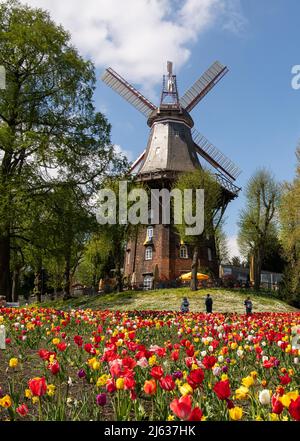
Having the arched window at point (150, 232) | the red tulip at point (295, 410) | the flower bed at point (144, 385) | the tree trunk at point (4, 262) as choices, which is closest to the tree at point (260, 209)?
the arched window at point (150, 232)

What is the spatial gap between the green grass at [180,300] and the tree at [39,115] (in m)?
11.1

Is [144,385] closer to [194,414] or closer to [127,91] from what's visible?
[194,414]

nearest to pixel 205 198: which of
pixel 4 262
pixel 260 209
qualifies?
pixel 260 209

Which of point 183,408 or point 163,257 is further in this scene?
point 163,257

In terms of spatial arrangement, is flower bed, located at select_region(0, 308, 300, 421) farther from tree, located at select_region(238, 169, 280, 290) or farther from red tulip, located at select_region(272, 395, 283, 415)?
tree, located at select_region(238, 169, 280, 290)

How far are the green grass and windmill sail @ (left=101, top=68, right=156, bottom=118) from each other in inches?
1024

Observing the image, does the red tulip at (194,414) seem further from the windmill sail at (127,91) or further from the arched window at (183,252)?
the windmill sail at (127,91)

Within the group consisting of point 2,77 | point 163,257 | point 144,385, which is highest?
point 2,77

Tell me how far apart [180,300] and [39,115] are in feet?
55.8

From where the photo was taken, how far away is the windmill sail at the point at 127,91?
181ft

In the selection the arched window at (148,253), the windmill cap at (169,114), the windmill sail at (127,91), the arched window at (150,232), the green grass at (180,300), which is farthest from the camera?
the windmill sail at (127,91)

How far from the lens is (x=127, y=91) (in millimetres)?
56125
